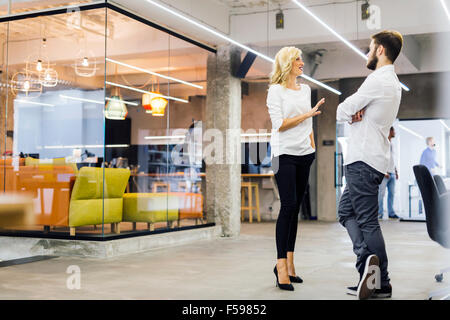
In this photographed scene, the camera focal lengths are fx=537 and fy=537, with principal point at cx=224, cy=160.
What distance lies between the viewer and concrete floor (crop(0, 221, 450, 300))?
3.43 meters

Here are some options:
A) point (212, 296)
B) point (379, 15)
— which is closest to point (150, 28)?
Result: point (379, 15)

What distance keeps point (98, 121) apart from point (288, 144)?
10.1 ft

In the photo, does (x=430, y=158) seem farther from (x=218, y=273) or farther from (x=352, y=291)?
(x=352, y=291)

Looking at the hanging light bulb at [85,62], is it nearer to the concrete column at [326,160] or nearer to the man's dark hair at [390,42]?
the man's dark hair at [390,42]

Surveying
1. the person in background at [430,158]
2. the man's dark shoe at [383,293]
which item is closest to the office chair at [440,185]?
the man's dark shoe at [383,293]

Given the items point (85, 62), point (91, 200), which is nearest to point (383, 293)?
point (91, 200)

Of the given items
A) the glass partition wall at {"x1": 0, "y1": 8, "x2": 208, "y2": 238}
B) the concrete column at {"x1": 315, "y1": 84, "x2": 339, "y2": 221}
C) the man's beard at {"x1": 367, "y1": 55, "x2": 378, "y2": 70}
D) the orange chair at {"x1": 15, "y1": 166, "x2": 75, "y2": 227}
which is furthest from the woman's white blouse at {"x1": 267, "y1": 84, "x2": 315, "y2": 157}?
the concrete column at {"x1": 315, "y1": 84, "x2": 339, "y2": 221}

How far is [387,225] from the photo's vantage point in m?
9.44

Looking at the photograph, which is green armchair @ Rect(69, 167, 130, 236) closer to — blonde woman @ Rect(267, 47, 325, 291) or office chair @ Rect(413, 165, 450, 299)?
blonde woman @ Rect(267, 47, 325, 291)

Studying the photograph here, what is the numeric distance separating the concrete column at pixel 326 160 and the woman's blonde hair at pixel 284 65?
7797mm

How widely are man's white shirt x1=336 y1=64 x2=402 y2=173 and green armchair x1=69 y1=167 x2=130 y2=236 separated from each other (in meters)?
3.21

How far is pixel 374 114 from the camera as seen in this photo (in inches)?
123

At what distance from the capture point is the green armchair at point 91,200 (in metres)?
5.57
